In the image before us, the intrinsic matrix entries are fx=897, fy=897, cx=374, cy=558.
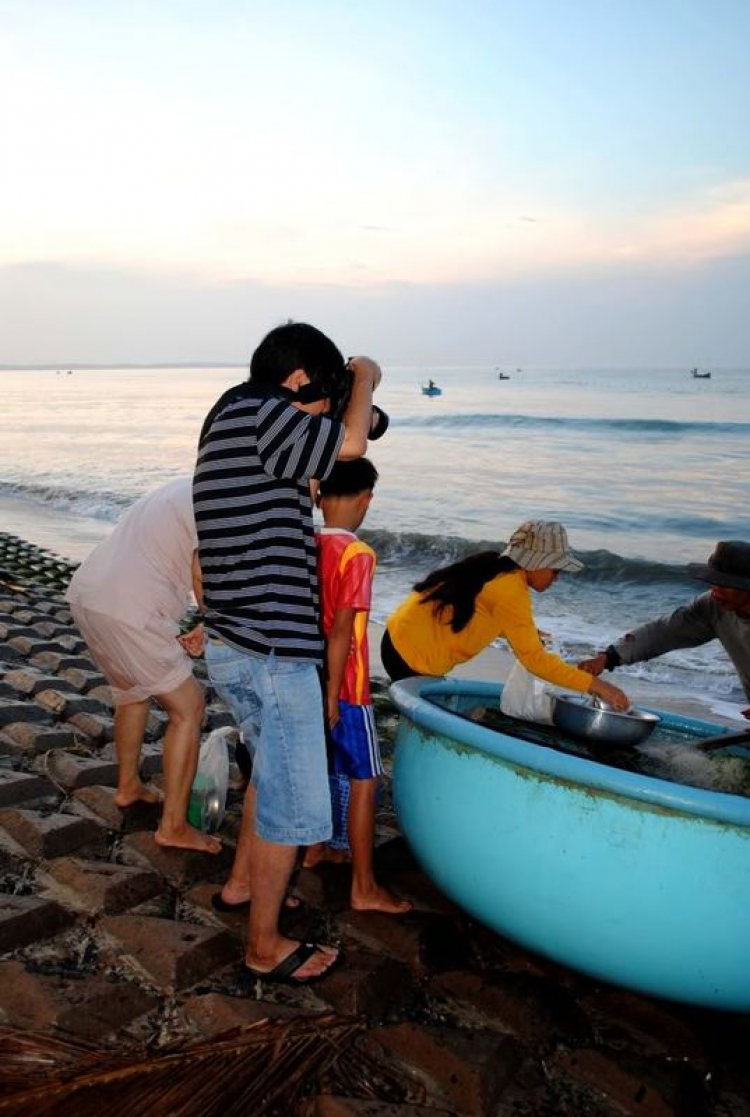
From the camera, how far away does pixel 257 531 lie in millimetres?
2367

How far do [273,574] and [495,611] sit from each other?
1341mm

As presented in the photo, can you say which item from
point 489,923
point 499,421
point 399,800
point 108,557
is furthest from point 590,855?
point 499,421

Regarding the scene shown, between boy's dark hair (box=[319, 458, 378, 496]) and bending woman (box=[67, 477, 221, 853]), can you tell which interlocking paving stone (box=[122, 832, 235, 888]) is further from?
boy's dark hair (box=[319, 458, 378, 496])

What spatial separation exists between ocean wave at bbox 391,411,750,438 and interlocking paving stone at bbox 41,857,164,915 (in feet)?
107

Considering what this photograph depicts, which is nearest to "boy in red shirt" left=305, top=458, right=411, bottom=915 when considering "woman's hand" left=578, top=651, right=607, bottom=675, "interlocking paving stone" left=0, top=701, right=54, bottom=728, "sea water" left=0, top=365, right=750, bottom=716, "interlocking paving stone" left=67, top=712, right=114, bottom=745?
"woman's hand" left=578, top=651, right=607, bottom=675

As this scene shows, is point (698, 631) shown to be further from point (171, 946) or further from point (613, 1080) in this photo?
point (171, 946)

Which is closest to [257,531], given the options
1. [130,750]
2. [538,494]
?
[130,750]

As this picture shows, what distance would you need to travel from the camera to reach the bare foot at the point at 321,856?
330 centimetres

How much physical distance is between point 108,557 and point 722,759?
2321mm

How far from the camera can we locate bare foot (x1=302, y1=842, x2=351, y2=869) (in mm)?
3303

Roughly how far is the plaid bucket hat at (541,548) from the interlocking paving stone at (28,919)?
1.98 m

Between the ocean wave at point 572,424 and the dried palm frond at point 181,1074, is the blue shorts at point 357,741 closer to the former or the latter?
the dried palm frond at point 181,1074

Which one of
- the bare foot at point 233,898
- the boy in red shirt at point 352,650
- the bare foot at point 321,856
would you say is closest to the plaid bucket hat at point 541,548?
the boy in red shirt at point 352,650

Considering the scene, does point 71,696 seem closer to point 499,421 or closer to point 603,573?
point 603,573
